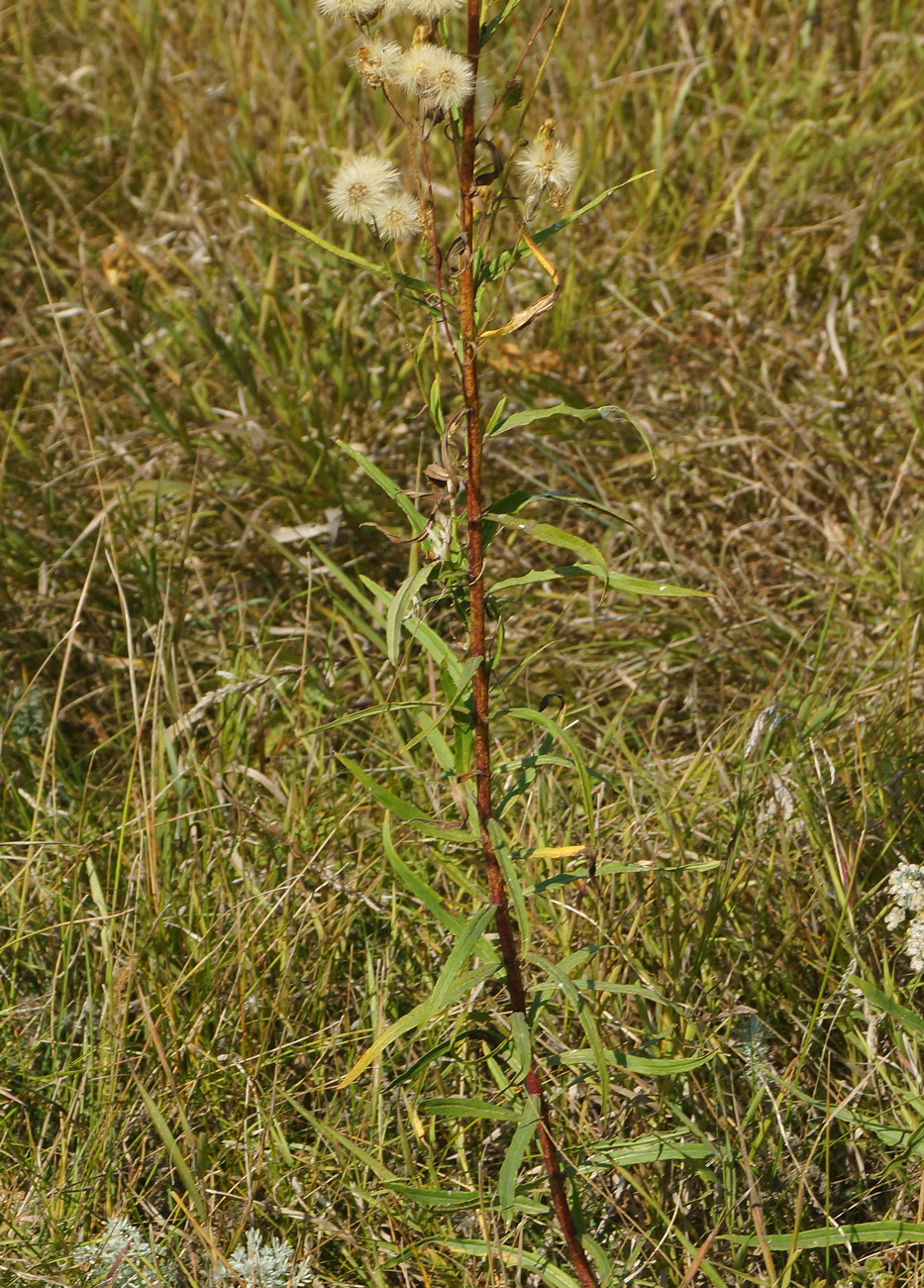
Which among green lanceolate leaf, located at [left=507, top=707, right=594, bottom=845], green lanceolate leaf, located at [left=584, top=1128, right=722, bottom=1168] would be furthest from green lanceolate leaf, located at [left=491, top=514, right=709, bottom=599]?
green lanceolate leaf, located at [left=584, top=1128, right=722, bottom=1168]

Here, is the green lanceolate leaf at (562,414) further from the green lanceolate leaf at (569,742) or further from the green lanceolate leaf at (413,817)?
the green lanceolate leaf at (413,817)

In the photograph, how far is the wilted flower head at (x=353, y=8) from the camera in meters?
1.10

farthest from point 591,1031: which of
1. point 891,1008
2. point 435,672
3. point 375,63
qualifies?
point 435,672

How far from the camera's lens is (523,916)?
125cm

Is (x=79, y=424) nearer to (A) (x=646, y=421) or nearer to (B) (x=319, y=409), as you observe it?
(B) (x=319, y=409)

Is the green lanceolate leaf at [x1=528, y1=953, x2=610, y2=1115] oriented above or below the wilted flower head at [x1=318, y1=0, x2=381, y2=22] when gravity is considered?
below

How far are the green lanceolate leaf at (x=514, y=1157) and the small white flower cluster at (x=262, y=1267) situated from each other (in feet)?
1.12

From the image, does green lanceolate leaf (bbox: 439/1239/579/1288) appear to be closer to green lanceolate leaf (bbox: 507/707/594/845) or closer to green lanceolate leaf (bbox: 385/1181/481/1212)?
green lanceolate leaf (bbox: 385/1181/481/1212)

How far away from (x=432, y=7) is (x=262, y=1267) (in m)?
1.41

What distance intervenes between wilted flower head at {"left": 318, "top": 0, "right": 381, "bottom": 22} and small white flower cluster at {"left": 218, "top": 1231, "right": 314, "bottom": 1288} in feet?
4.44

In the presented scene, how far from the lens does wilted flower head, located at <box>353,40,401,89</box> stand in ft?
3.69

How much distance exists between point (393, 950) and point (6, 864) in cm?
69

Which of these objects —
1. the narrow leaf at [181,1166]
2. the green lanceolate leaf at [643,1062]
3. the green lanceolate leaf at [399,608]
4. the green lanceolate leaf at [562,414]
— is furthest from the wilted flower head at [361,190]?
the narrow leaf at [181,1166]

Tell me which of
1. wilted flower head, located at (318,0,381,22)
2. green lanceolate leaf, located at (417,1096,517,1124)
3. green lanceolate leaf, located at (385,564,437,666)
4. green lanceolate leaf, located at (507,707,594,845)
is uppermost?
wilted flower head, located at (318,0,381,22)
